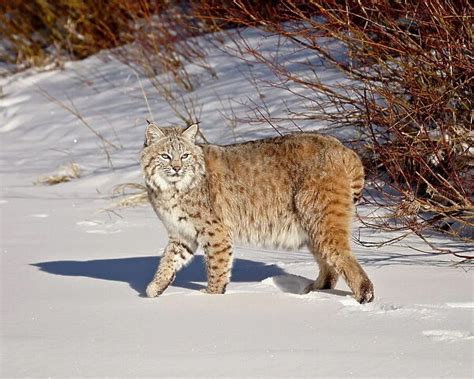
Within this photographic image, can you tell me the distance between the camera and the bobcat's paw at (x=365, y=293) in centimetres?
518

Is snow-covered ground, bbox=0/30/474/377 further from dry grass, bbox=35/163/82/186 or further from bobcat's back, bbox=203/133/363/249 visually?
bobcat's back, bbox=203/133/363/249

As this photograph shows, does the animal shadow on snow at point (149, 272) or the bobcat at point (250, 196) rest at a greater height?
the bobcat at point (250, 196)

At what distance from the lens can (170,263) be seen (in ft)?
19.1

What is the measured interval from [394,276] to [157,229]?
89.9 inches

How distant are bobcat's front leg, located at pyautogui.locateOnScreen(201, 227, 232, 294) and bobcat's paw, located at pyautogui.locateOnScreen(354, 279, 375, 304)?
0.78m

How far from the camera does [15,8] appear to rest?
1497 cm

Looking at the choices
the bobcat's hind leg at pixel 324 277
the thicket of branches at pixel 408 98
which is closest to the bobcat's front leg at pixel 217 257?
the bobcat's hind leg at pixel 324 277

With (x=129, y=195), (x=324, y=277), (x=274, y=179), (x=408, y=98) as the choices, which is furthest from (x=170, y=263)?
(x=129, y=195)

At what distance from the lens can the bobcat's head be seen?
585 centimetres

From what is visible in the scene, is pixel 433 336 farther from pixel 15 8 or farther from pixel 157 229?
pixel 15 8

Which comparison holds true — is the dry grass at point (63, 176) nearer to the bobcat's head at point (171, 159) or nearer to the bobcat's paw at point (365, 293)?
the bobcat's head at point (171, 159)

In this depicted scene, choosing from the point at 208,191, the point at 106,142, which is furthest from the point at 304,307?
the point at 106,142

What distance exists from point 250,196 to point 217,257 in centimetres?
41

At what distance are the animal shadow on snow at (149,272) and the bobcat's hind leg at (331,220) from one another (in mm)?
366
